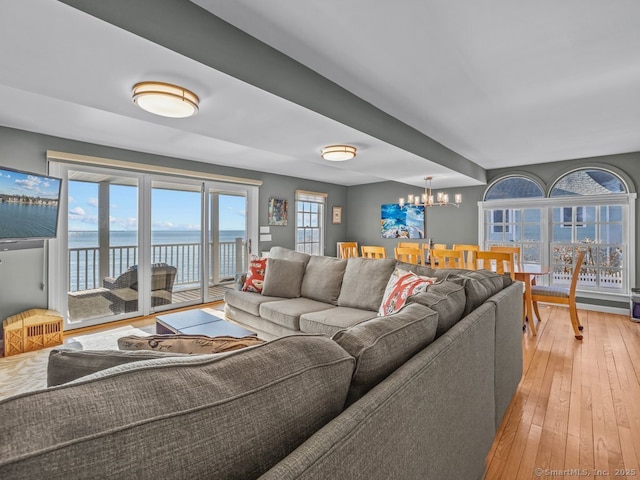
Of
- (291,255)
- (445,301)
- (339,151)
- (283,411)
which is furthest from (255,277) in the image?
(283,411)

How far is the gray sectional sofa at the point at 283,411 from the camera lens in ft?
1.43

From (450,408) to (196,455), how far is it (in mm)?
942

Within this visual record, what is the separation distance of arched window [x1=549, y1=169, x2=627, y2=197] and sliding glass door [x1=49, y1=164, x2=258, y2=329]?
17.3 feet

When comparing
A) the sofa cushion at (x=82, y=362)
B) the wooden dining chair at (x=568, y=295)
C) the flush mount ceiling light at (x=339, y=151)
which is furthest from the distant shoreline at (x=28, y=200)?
the wooden dining chair at (x=568, y=295)

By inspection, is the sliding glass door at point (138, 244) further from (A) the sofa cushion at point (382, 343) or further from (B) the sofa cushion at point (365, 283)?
(A) the sofa cushion at point (382, 343)

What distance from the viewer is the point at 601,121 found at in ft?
11.1

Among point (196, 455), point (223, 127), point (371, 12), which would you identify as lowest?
point (196, 455)

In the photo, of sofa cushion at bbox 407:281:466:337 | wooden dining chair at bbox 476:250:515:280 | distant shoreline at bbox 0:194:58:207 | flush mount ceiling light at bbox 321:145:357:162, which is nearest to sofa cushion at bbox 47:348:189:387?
sofa cushion at bbox 407:281:466:337

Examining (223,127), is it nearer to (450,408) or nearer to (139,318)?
(450,408)

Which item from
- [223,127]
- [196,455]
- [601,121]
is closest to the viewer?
[196,455]

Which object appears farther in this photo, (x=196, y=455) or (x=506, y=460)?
(x=506, y=460)

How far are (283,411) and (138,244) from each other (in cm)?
458

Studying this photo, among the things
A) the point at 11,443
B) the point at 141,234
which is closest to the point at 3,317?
the point at 141,234

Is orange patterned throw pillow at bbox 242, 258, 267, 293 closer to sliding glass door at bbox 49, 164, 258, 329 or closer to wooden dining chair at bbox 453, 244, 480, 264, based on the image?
sliding glass door at bbox 49, 164, 258, 329
